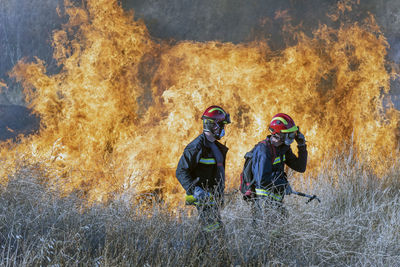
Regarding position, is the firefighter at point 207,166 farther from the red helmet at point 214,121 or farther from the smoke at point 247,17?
the smoke at point 247,17

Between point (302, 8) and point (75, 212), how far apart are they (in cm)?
990

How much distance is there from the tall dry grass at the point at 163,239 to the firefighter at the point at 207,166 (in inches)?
6.6

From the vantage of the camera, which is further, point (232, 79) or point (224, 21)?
point (224, 21)

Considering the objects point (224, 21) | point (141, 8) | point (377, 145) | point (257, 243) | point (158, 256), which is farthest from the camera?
point (224, 21)

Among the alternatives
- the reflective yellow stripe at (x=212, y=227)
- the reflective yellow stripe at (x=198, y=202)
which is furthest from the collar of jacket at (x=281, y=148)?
the reflective yellow stripe at (x=212, y=227)

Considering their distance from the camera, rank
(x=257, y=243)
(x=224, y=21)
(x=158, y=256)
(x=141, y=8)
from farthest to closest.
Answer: (x=224, y=21), (x=141, y=8), (x=257, y=243), (x=158, y=256)

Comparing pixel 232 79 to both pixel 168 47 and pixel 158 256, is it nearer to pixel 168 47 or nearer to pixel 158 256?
pixel 168 47

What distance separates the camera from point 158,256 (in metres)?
3.26

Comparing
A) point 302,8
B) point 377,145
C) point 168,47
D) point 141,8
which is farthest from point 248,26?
point 377,145

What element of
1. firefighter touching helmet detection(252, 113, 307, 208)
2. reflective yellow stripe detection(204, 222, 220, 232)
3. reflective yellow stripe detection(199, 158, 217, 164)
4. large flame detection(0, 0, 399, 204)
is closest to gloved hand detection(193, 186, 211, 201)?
reflective yellow stripe detection(204, 222, 220, 232)

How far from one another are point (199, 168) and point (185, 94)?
469 cm

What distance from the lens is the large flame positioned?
8.29 m

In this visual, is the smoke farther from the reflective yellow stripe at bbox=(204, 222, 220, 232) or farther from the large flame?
the reflective yellow stripe at bbox=(204, 222, 220, 232)

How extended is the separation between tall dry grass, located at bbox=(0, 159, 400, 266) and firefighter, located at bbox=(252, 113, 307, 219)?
0.22 meters
